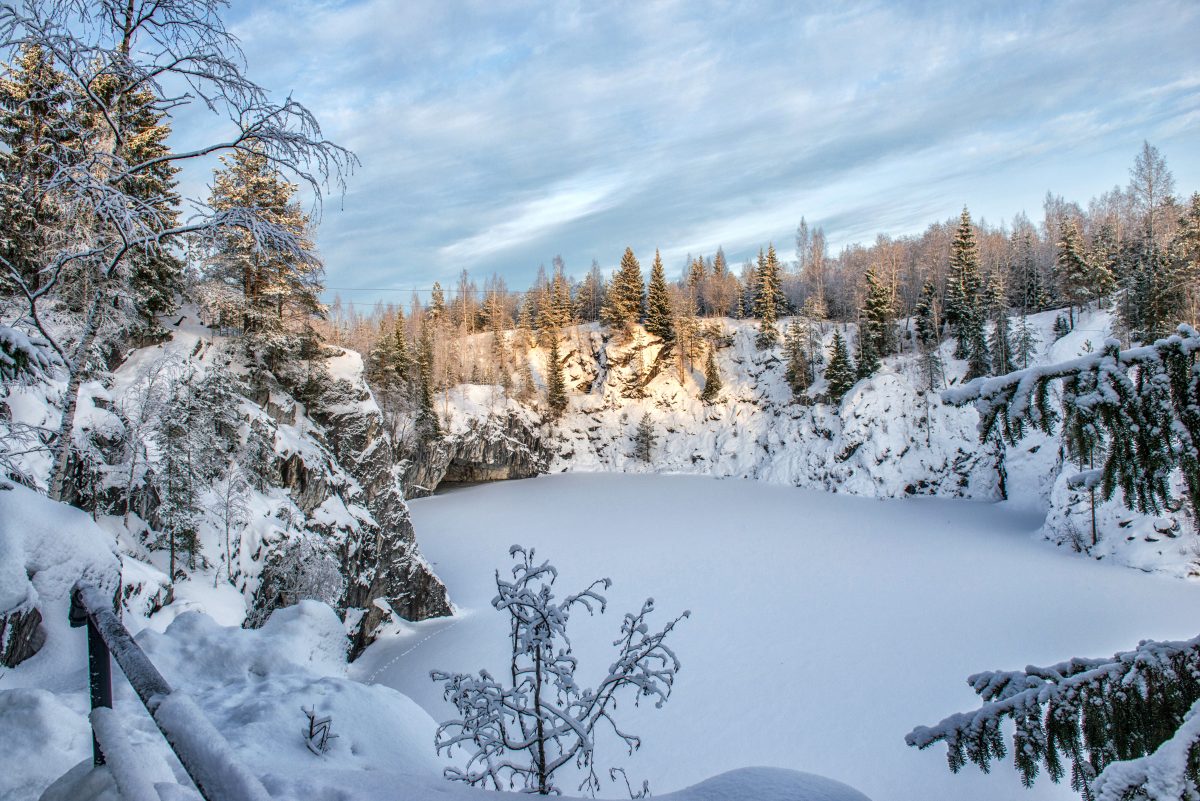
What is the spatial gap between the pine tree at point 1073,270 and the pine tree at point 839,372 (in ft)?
52.2

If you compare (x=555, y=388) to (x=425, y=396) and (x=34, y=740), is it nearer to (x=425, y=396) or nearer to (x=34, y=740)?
(x=425, y=396)

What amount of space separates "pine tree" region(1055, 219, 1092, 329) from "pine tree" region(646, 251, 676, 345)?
31487mm

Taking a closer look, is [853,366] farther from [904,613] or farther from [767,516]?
[904,613]

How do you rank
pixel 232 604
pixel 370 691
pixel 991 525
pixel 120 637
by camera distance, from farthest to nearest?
pixel 991 525
pixel 232 604
pixel 370 691
pixel 120 637

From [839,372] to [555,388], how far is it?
85.0 ft

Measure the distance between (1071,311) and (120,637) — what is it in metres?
53.2

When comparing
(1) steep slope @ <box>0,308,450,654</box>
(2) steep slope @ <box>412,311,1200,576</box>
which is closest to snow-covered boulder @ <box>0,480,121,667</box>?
(1) steep slope @ <box>0,308,450,654</box>

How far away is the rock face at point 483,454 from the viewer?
41594mm

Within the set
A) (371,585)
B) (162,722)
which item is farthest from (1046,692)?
(371,585)

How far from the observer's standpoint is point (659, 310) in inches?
2208

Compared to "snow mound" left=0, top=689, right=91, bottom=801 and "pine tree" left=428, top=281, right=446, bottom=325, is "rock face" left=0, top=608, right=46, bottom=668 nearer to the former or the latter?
"snow mound" left=0, top=689, right=91, bottom=801

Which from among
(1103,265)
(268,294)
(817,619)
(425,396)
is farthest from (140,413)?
(1103,265)

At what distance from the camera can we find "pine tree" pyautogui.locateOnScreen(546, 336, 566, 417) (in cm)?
5319

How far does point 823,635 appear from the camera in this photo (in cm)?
Answer: 1706
